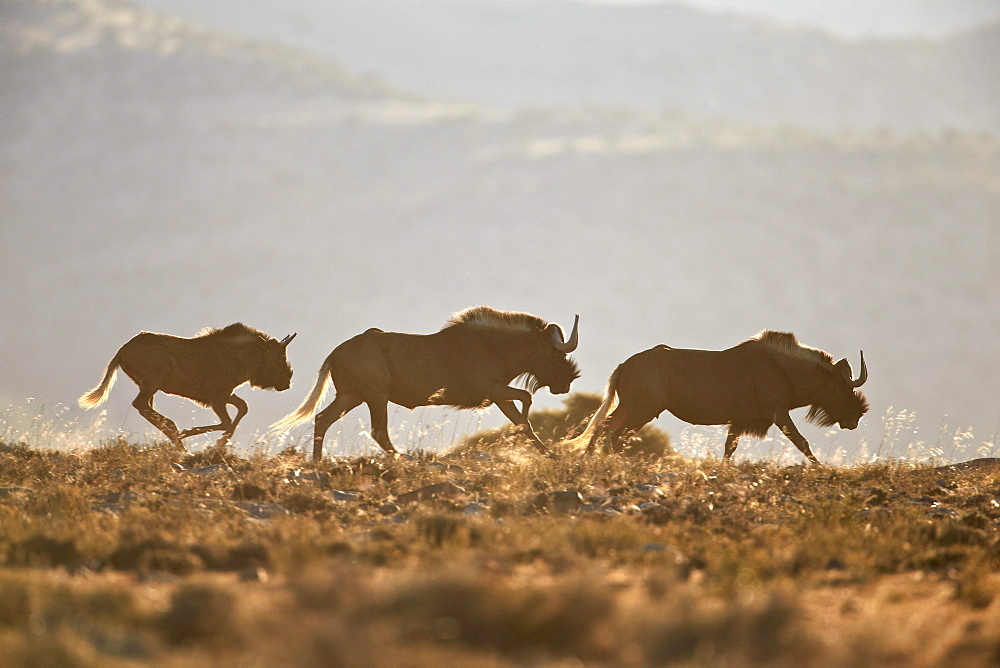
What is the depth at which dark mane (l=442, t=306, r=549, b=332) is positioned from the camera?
13094 mm

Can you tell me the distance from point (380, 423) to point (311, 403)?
95cm

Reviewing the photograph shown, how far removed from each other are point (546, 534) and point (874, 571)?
2.16 metres

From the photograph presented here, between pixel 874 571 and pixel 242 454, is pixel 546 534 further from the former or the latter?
pixel 242 454

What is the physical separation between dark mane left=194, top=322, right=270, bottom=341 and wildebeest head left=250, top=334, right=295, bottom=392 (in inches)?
6.2

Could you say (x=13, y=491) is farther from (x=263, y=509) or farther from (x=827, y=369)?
(x=827, y=369)

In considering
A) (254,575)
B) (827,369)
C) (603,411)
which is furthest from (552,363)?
(254,575)

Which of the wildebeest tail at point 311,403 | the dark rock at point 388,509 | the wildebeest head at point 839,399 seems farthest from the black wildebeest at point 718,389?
the dark rock at point 388,509

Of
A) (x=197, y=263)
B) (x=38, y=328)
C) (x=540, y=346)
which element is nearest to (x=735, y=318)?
(x=197, y=263)

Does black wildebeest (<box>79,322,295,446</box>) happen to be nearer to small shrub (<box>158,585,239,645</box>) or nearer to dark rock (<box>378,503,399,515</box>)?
dark rock (<box>378,503,399,515</box>)

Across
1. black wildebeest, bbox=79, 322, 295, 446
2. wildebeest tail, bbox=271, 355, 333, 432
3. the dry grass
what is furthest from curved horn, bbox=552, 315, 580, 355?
black wildebeest, bbox=79, 322, 295, 446

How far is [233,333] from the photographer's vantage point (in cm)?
1441

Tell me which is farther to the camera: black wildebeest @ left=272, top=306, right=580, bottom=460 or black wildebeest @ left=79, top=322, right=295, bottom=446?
black wildebeest @ left=79, top=322, right=295, bottom=446

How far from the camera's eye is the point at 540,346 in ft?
44.0

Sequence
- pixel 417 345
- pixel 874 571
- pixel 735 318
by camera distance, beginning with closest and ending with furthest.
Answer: pixel 874 571 < pixel 417 345 < pixel 735 318
